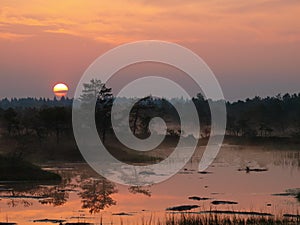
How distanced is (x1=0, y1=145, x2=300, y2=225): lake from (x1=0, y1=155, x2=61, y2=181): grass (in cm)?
163

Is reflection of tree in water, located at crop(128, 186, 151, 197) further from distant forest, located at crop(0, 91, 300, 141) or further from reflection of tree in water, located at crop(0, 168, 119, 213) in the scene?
distant forest, located at crop(0, 91, 300, 141)

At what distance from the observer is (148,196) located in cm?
3747

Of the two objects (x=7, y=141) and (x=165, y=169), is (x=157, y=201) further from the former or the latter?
(x=7, y=141)

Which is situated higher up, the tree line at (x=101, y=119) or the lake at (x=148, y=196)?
the tree line at (x=101, y=119)

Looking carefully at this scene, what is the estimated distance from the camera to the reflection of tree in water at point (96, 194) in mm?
33438

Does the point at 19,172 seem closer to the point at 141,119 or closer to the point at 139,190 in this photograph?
the point at 139,190

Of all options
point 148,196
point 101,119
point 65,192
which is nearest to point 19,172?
point 65,192

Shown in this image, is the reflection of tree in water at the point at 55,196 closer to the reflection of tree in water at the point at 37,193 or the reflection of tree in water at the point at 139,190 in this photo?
the reflection of tree in water at the point at 37,193

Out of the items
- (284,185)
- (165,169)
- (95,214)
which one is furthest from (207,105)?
(95,214)

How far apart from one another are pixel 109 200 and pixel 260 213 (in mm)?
10859

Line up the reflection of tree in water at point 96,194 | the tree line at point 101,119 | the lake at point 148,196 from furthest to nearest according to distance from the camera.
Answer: the tree line at point 101,119, the reflection of tree in water at point 96,194, the lake at point 148,196

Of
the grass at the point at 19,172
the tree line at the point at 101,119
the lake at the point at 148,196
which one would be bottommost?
the lake at the point at 148,196

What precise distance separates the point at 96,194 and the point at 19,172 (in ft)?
32.0

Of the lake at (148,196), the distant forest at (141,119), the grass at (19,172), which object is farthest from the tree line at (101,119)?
the grass at (19,172)
